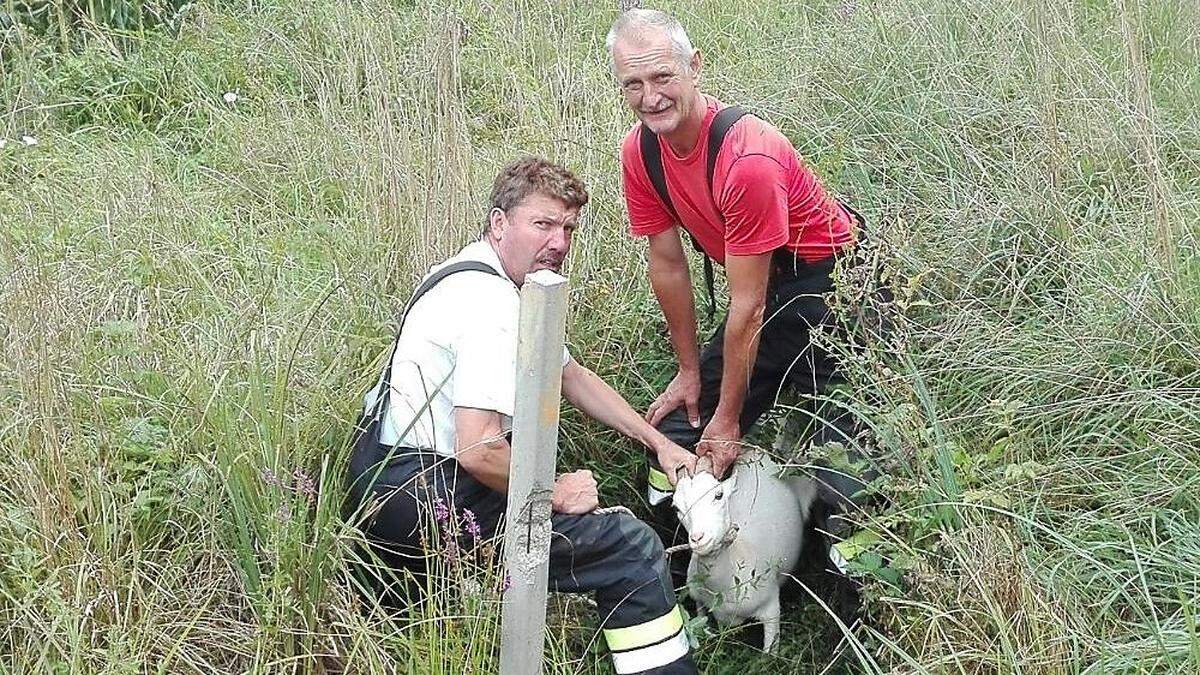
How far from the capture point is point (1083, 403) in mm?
3582

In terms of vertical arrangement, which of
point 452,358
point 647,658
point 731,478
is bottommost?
point 647,658

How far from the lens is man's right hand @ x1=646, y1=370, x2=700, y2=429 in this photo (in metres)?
4.27

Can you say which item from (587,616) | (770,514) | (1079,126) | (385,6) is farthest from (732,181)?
(385,6)

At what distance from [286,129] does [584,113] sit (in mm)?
1427

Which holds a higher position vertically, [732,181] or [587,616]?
[732,181]

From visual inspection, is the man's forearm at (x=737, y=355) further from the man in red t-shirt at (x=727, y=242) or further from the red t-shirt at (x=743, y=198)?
the red t-shirt at (x=743, y=198)

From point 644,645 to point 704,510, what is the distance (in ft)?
1.63

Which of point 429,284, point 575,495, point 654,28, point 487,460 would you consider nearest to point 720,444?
point 575,495

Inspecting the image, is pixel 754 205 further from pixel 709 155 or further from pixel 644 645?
pixel 644 645

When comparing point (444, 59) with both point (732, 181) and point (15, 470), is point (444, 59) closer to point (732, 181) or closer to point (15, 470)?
point (732, 181)

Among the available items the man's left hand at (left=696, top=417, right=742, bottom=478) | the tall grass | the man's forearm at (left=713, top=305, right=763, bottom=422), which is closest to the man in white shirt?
the tall grass

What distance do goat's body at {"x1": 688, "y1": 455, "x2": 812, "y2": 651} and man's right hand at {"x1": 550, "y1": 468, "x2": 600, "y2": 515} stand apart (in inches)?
19.6

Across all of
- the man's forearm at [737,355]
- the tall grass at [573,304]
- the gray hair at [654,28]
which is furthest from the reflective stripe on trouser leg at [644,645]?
the gray hair at [654,28]

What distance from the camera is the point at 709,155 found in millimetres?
3705
